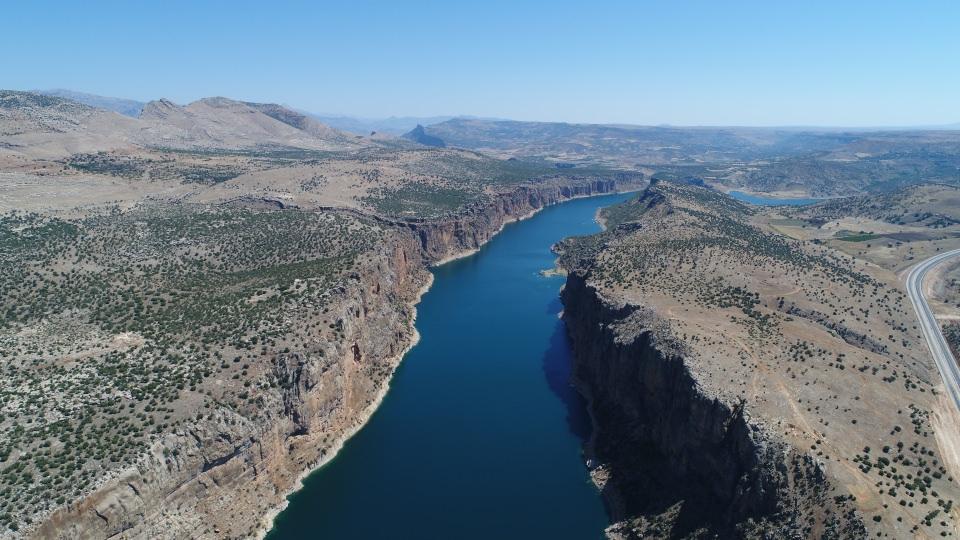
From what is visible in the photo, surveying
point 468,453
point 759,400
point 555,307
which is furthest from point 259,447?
point 555,307

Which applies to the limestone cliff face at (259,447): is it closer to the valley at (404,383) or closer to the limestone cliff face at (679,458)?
the valley at (404,383)

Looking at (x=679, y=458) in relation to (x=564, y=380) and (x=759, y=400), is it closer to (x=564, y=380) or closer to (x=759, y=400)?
(x=759, y=400)

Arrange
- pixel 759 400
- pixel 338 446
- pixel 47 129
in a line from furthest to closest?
pixel 47 129 < pixel 338 446 < pixel 759 400

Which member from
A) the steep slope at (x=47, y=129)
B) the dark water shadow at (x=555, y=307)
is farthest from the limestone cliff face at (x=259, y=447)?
the steep slope at (x=47, y=129)

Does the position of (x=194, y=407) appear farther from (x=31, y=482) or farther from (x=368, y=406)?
(x=368, y=406)

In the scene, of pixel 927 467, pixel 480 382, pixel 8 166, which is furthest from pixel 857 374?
pixel 8 166

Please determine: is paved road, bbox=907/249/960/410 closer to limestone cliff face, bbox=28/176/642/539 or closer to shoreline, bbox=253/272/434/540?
shoreline, bbox=253/272/434/540

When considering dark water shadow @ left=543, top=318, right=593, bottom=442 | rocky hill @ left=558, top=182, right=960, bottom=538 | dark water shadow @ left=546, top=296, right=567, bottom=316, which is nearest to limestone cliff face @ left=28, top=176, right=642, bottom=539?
dark water shadow @ left=543, top=318, right=593, bottom=442
